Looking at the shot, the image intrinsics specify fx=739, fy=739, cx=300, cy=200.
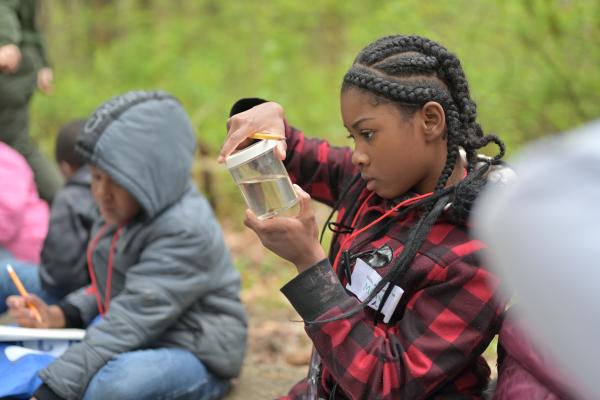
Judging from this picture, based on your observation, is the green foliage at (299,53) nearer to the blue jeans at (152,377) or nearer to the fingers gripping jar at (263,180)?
the blue jeans at (152,377)

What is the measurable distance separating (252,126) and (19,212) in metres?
1.91

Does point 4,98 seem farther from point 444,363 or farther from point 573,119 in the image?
point 573,119

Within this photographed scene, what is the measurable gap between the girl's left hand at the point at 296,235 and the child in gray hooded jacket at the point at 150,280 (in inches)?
41.5

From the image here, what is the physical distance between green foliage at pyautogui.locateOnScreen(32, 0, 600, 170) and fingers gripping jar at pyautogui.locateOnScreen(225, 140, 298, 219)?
367 cm

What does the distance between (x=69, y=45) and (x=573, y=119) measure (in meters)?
7.68

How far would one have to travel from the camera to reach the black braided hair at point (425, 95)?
184 centimetres

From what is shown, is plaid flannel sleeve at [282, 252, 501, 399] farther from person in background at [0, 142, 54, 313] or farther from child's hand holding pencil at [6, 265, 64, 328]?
person in background at [0, 142, 54, 313]

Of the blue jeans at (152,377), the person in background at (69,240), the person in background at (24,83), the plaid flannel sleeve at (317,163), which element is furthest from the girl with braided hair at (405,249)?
the person in background at (24,83)

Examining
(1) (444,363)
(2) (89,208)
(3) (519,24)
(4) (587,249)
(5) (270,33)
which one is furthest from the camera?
(5) (270,33)

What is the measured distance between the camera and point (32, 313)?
2949 millimetres

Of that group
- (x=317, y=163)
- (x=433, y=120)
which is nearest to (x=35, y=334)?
(x=317, y=163)

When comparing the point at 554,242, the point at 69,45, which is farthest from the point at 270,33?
the point at 554,242

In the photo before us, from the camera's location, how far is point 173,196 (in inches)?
114

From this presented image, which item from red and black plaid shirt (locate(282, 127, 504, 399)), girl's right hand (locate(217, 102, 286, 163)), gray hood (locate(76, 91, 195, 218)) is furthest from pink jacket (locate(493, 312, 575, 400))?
gray hood (locate(76, 91, 195, 218))
